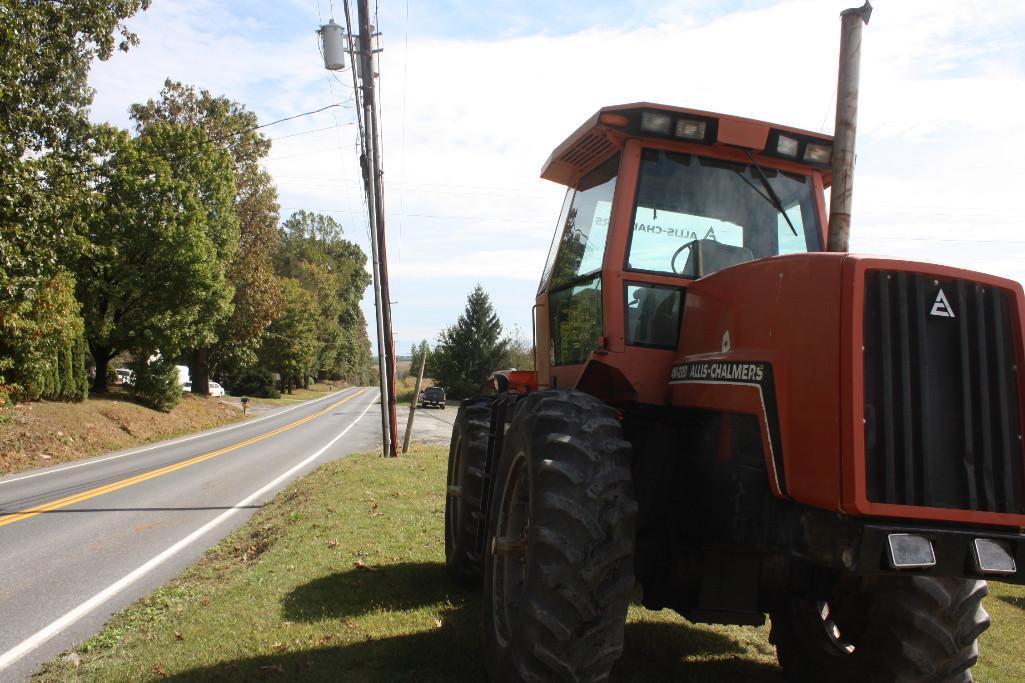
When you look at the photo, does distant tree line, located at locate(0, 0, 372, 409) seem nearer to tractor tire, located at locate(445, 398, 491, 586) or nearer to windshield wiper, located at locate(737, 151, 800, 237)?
tractor tire, located at locate(445, 398, 491, 586)

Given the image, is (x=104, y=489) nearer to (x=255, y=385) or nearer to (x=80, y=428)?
(x=80, y=428)

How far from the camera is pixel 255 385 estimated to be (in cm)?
6375

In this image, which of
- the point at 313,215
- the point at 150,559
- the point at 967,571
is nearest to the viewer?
the point at 967,571

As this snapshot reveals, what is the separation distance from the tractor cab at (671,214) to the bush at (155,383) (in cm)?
3319

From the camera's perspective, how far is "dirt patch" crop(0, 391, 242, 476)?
21109 mm

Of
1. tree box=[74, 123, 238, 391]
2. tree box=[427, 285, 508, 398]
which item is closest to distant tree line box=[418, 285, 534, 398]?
tree box=[427, 285, 508, 398]

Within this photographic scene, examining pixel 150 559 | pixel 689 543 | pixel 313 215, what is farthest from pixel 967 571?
pixel 313 215

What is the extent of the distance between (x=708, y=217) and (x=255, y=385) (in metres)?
63.3

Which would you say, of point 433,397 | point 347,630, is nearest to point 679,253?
point 347,630

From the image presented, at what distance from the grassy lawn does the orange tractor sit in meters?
0.84

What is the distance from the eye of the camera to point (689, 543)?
388cm

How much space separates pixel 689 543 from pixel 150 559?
7.34m

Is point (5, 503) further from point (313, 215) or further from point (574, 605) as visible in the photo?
point (313, 215)

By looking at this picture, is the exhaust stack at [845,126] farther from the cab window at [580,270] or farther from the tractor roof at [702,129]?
the cab window at [580,270]
